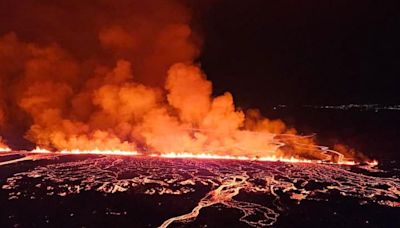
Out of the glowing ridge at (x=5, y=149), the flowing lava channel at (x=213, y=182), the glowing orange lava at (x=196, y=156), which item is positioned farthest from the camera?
the glowing ridge at (x=5, y=149)

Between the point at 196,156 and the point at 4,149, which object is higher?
the point at 196,156

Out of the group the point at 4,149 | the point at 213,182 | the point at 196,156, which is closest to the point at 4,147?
the point at 4,149

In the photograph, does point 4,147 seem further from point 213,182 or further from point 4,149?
point 213,182

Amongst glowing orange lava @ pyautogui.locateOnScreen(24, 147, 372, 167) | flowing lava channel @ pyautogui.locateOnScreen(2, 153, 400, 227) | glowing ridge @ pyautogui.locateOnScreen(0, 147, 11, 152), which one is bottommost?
flowing lava channel @ pyautogui.locateOnScreen(2, 153, 400, 227)

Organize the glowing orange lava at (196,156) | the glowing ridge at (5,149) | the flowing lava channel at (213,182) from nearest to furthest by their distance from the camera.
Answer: the flowing lava channel at (213,182) < the glowing orange lava at (196,156) < the glowing ridge at (5,149)

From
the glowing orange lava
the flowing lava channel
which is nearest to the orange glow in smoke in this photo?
the glowing orange lava

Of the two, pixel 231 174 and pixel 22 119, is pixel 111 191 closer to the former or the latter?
pixel 231 174

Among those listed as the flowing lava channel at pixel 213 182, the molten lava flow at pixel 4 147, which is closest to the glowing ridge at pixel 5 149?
the molten lava flow at pixel 4 147

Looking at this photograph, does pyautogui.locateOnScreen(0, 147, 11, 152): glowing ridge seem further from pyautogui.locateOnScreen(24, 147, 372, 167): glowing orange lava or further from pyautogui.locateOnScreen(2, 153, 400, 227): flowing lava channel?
pyautogui.locateOnScreen(2, 153, 400, 227): flowing lava channel

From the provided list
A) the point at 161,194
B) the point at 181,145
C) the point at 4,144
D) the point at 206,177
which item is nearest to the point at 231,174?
the point at 206,177

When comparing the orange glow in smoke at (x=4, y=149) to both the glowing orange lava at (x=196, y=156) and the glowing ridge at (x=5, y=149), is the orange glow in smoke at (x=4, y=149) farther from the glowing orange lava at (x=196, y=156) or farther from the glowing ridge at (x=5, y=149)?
the glowing orange lava at (x=196, y=156)

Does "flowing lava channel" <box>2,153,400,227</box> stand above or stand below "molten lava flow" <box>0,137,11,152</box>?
below
